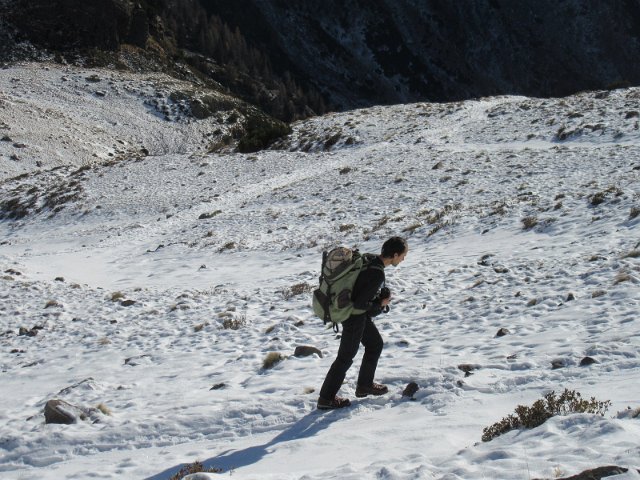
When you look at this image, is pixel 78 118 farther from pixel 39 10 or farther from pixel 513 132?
pixel 513 132

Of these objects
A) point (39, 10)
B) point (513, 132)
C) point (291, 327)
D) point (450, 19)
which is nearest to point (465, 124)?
point (513, 132)

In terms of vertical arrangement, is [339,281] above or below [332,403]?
above

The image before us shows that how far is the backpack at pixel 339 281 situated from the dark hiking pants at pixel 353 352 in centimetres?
26

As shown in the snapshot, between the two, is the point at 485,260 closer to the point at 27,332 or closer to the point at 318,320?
the point at 318,320

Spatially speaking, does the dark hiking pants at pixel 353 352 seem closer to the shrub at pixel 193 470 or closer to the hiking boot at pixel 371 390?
the hiking boot at pixel 371 390

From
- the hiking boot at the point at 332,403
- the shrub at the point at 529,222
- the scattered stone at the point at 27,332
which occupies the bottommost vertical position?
the hiking boot at the point at 332,403

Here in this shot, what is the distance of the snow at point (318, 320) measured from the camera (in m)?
6.19

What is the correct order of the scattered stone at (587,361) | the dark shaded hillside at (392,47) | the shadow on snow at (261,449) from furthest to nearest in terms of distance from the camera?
the dark shaded hillside at (392,47) < the scattered stone at (587,361) < the shadow on snow at (261,449)

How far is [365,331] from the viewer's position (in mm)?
7109

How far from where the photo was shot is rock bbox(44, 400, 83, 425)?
7.64 metres

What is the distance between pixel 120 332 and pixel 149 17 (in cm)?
7492

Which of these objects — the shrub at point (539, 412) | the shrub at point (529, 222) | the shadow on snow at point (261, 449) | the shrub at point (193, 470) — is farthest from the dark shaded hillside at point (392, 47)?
the shrub at point (539, 412)

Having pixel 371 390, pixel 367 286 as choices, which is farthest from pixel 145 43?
pixel 367 286

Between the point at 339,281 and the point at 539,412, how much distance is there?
7.37 ft
